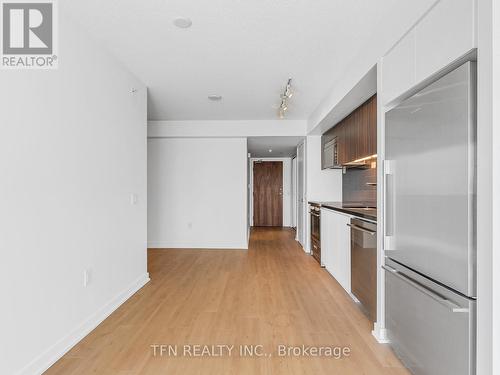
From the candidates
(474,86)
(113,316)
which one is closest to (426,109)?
(474,86)

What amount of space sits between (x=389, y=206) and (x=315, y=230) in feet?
9.56

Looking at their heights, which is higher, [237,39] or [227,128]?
[237,39]

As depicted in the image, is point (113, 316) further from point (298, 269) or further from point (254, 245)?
point (254, 245)

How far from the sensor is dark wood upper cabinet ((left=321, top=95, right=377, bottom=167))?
3357mm

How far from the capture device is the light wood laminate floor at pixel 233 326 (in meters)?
1.99

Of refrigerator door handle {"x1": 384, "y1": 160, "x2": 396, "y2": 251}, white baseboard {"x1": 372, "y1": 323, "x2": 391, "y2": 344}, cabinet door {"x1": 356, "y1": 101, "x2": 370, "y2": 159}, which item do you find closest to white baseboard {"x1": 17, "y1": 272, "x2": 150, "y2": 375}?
white baseboard {"x1": 372, "y1": 323, "x2": 391, "y2": 344}

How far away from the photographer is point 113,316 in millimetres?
2787

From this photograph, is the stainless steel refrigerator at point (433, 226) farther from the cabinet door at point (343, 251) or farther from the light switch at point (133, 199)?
the light switch at point (133, 199)

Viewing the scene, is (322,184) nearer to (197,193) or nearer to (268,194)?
(197,193)

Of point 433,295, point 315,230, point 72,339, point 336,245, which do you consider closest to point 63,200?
point 72,339

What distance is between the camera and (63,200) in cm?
220

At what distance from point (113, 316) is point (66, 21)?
100 inches

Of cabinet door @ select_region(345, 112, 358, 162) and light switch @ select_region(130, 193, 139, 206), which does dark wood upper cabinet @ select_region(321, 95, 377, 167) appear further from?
light switch @ select_region(130, 193, 139, 206)

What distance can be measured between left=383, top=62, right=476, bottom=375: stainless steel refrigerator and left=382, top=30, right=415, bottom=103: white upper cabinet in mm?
125
